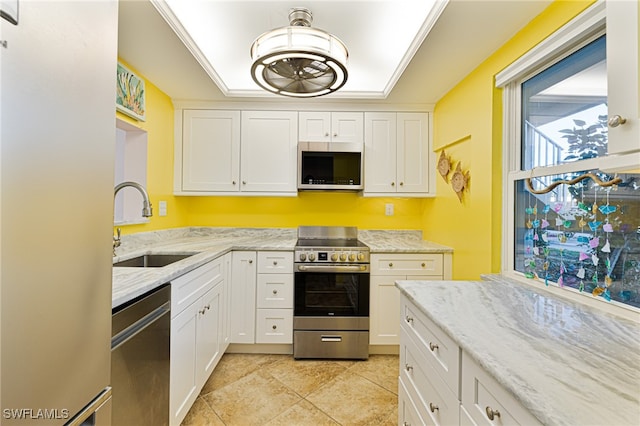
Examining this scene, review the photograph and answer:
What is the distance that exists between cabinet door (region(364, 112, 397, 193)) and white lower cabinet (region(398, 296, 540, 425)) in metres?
1.56

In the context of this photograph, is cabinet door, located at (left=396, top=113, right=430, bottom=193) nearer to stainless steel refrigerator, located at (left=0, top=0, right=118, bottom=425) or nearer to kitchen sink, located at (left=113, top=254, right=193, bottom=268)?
kitchen sink, located at (left=113, top=254, right=193, bottom=268)

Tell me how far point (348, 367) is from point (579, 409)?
6.41ft

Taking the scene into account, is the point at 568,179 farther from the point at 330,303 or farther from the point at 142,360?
the point at 142,360

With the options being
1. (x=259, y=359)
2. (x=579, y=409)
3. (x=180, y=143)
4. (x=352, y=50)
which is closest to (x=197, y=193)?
(x=180, y=143)

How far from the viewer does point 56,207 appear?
57cm

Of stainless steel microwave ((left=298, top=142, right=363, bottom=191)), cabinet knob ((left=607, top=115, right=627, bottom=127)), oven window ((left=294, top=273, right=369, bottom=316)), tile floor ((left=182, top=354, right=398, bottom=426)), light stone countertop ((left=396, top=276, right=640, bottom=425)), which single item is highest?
stainless steel microwave ((left=298, top=142, right=363, bottom=191))

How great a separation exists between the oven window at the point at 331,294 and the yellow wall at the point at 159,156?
135 cm

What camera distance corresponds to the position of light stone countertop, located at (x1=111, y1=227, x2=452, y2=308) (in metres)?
1.21

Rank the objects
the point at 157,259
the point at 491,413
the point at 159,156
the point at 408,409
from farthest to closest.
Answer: the point at 159,156 → the point at 157,259 → the point at 408,409 → the point at 491,413

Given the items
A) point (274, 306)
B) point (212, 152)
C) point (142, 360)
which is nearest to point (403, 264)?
point (274, 306)

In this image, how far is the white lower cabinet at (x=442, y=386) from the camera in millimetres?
710

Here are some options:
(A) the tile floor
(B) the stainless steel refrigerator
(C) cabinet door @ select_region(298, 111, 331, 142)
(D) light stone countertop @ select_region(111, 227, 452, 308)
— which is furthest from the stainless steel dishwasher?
(C) cabinet door @ select_region(298, 111, 331, 142)

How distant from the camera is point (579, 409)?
550 millimetres

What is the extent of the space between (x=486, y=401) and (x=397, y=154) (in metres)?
2.35
